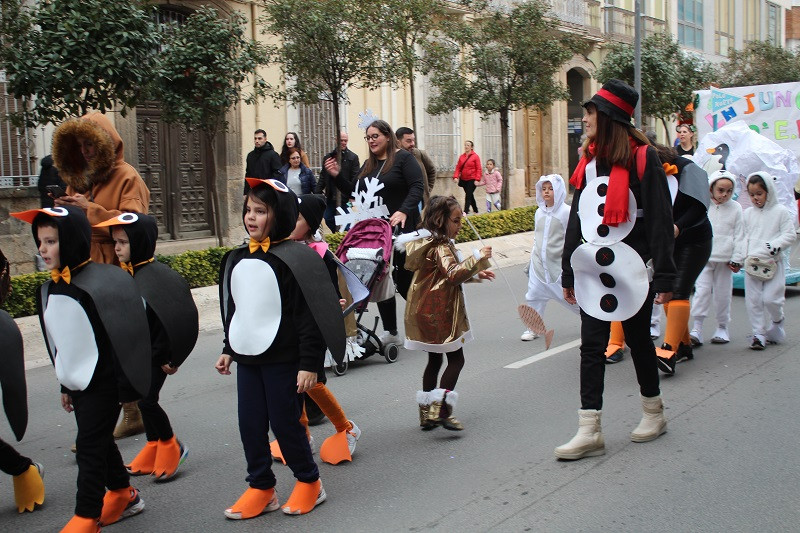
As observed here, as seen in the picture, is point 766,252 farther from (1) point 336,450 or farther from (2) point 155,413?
(2) point 155,413

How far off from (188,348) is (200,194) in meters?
13.8

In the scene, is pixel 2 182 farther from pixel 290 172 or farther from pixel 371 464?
pixel 371 464

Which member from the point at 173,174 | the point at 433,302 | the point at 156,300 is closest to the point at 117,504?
the point at 156,300

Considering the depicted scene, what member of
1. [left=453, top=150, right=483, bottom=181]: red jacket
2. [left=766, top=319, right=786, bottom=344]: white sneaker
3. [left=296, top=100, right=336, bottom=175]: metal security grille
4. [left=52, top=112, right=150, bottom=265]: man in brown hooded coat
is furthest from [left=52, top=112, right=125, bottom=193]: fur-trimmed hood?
[left=453, top=150, right=483, bottom=181]: red jacket

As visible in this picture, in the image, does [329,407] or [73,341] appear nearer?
[73,341]

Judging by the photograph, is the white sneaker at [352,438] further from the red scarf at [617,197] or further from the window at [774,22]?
the window at [774,22]

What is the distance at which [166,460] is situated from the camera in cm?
513

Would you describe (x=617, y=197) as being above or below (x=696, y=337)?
above

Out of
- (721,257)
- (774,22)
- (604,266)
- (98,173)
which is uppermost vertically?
(774,22)

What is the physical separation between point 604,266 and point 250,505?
2335 millimetres

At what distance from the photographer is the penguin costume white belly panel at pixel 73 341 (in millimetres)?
4223

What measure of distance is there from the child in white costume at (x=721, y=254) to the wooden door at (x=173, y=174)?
11065 mm

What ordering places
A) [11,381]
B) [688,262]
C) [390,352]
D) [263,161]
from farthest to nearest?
1. [263,161]
2. [390,352]
3. [688,262]
4. [11,381]

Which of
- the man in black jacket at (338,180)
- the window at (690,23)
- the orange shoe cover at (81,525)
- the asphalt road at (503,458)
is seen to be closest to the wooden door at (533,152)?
the window at (690,23)
